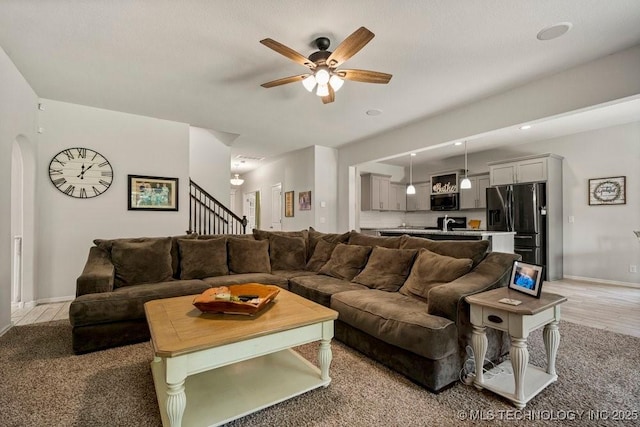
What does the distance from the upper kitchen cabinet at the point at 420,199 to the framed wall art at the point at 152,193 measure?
19.2 feet

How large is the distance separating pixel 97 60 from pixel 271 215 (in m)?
5.67

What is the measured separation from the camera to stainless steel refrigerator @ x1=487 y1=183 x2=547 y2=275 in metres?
5.36

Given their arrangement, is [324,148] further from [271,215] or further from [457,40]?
[457,40]

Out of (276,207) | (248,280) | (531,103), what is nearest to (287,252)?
(248,280)

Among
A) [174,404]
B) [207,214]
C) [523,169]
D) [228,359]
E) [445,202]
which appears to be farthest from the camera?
[445,202]

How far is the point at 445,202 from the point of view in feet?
23.8

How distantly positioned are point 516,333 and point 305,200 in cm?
531

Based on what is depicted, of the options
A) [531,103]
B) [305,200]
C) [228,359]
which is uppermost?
[531,103]

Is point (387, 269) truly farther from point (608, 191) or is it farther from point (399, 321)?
point (608, 191)

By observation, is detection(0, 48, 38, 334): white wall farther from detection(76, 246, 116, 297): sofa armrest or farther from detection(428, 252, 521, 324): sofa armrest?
detection(428, 252, 521, 324): sofa armrest

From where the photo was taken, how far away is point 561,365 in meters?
2.19

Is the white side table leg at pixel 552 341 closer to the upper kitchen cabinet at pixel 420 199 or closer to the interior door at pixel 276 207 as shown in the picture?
the upper kitchen cabinet at pixel 420 199

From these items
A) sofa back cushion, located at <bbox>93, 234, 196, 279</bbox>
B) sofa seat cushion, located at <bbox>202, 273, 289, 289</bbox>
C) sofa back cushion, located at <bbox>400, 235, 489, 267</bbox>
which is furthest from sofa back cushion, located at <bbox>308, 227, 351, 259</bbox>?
sofa back cushion, located at <bbox>93, 234, 196, 279</bbox>

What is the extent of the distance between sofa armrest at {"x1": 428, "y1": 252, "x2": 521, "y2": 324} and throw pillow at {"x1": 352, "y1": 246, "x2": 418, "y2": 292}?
58cm
